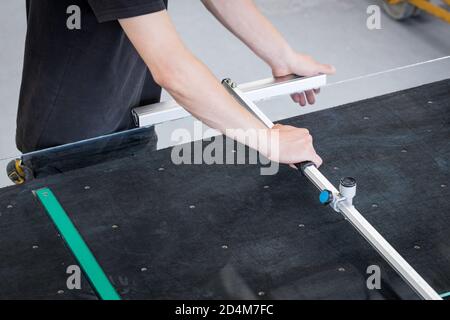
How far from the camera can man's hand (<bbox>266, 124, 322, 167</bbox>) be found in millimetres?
1893

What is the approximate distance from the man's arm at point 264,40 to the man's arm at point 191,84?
15.6 inches

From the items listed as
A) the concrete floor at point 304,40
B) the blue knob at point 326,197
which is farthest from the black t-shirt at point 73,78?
the concrete floor at point 304,40

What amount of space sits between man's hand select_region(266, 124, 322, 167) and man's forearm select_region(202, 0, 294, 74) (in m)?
0.44

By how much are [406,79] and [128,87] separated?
0.71 meters

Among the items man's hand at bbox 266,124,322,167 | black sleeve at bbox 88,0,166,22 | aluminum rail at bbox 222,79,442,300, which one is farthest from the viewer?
man's hand at bbox 266,124,322,167

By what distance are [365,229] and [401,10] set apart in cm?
303

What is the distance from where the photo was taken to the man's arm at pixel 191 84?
5.88 feet

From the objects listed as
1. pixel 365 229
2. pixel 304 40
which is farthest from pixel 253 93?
pixel 304 40

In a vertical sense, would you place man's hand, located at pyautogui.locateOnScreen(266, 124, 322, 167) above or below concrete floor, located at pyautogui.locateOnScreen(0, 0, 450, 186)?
above

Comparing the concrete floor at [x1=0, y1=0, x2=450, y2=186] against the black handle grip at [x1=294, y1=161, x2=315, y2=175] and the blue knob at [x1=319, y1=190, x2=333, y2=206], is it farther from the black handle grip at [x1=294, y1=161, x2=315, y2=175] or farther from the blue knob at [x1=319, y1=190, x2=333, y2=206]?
the blue knob at [x1=319, y1=190, x2=333, y2=206]

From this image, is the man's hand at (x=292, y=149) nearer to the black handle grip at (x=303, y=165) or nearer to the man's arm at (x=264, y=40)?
the black handle grip at (x=303, y=165)

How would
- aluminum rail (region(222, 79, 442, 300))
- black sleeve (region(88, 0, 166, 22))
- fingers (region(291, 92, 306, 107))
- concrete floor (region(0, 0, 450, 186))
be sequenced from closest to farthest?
aluminum rail (region(222, 79, 442, 300)) → black sleeve (region(88, 0, 166, 22)) → fingers (region(291, 92, 306, 107)) → concrete floor (region(0, 0, 450, 186))

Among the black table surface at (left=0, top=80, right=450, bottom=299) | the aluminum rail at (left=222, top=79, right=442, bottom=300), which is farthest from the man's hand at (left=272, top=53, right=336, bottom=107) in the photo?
the aluminum rail at (left=222, top=79, right=442, bottom=300)

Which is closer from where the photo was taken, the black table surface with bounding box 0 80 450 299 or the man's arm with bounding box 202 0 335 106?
the black table surface with bounding box 0 80 450 299
